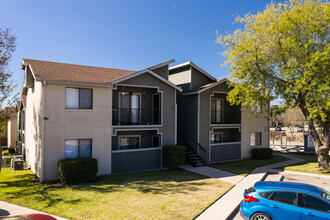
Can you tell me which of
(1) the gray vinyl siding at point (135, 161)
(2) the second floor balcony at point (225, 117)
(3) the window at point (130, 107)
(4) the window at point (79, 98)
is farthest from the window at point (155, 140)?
(2) the second floor balcony at point (225, 117)

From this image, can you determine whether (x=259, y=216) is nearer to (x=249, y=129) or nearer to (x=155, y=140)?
(x=155, y=140)

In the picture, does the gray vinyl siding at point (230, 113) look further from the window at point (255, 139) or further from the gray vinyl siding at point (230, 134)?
the window at point (255, 139)

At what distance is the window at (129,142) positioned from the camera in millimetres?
16341

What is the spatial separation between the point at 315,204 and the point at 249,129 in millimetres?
15358

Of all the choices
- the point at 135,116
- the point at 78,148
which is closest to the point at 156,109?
the point at 135,116

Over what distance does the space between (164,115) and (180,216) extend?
30.0ft

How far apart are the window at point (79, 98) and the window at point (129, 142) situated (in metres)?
3.93

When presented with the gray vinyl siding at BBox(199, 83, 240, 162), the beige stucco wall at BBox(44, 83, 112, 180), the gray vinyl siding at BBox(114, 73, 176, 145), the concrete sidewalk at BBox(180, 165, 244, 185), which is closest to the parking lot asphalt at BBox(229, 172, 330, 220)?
the concrete sidewalk at BBox(180, 165, 244, 185)

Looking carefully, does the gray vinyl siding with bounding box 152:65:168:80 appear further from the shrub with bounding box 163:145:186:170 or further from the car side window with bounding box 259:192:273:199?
the car side window with bounding box 259:192:273:199

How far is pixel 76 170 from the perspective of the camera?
12.0m

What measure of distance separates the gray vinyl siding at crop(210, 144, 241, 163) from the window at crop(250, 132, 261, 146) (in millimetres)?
2361

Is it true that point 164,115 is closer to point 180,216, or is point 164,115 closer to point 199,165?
point 199,165

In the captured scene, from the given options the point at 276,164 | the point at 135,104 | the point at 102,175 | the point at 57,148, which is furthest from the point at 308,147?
the point at 57,148

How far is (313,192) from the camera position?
6.81 meters
